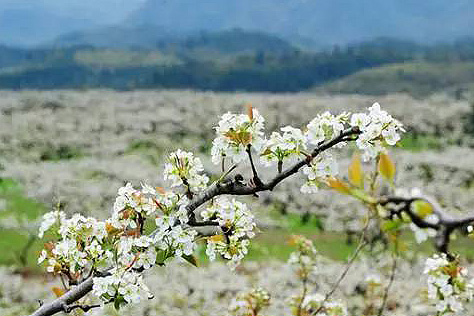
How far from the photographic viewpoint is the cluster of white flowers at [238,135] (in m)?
2.76

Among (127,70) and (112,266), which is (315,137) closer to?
(112,266)

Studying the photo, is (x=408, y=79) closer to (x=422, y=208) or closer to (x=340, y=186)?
(x=340, y=186)

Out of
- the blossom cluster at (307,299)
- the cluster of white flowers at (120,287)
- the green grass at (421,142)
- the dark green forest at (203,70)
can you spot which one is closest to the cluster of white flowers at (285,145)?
the cluster of white flowers at (120,287)

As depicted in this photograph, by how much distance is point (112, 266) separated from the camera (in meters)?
3.07

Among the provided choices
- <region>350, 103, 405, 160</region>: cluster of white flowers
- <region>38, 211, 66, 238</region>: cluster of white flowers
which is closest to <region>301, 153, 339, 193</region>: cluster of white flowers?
<region>350, 103, 405, 160</region>: cluster of white flowers

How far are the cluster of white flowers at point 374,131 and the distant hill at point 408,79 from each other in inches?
4437

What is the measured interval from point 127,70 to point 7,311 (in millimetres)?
151562

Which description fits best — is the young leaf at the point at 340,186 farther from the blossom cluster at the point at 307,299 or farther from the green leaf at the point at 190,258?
the blossom cluster at the point at 307,299

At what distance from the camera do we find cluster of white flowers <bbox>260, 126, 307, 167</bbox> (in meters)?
2.76

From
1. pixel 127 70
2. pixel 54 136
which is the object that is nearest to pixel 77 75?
pixel 127 70

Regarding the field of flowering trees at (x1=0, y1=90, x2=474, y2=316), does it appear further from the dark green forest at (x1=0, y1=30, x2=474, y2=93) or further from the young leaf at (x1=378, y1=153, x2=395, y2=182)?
the dark green forest at (x1=0, y1=30, x2=474, y2=93)

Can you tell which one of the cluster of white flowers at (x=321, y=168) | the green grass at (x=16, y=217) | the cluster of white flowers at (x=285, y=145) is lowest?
the green grass at (x=16, y=217)

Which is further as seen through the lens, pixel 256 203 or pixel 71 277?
pixel 256 203

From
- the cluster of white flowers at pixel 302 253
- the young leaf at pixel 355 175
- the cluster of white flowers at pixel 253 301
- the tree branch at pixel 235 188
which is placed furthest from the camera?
the cluster of white flowers at pixel 302 253
